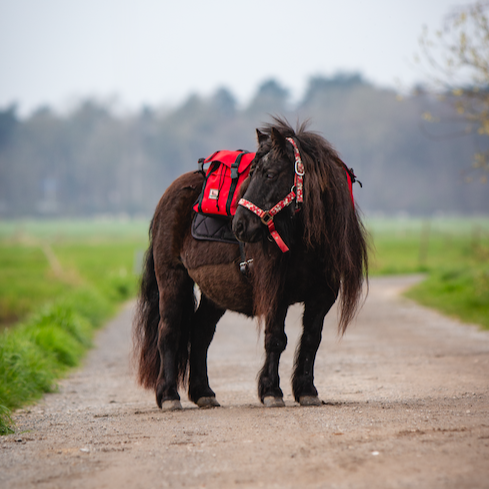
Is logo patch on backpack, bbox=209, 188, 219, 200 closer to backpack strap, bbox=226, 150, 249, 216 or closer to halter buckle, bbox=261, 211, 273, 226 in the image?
backpack strap, bbox=226, 150, 249, 216

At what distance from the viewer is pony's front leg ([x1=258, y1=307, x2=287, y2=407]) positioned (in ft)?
17.1

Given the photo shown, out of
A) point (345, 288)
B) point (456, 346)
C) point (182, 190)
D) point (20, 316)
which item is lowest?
point (20, 316)

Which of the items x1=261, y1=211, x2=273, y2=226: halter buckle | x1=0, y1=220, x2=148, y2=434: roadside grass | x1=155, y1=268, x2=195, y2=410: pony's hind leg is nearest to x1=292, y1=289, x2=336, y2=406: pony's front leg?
x1=261, y1=211, x2=273, y2=226: halter buckle

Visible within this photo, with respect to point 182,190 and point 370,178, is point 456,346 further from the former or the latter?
point 370,178

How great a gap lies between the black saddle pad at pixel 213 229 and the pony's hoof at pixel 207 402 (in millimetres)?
1431

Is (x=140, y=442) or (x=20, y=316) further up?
(x=140, y=442)

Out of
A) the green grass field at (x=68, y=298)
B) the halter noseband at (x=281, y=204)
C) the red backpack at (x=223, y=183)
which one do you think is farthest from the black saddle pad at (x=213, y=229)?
the green grass field at (x=68, y=298)

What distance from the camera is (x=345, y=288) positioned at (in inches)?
209

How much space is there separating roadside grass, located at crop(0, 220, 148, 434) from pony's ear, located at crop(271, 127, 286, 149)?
117 inches

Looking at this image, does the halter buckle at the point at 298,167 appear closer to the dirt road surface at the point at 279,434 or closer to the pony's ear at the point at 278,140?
the pony's ear at the point at 278,140

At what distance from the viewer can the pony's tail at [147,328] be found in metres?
6.30

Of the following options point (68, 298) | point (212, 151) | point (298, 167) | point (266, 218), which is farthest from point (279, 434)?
point (212, 151)

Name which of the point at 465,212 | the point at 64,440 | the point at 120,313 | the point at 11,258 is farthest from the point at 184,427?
the point at 465,212

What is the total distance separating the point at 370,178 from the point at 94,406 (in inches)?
3518
